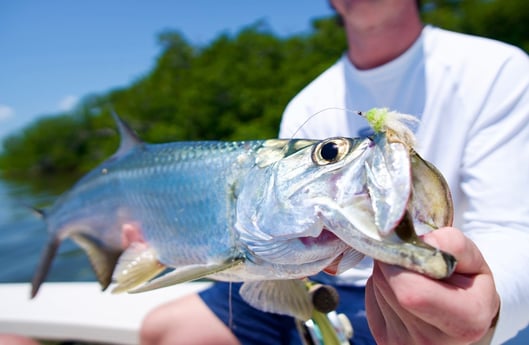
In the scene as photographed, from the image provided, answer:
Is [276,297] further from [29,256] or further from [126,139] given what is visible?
[29,256]

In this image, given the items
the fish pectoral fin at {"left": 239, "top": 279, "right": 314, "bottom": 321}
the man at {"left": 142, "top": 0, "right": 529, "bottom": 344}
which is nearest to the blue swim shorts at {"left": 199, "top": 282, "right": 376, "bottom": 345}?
the man at {"left": 142, "top": 0, "right": 529, "bottom": 344}

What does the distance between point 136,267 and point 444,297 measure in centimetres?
108

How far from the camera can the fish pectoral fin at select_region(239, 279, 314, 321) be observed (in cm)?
130

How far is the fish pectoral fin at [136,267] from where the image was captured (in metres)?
1.44

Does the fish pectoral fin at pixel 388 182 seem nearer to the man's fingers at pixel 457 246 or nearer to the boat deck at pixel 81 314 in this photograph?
the man's fingers at pixel 457 246

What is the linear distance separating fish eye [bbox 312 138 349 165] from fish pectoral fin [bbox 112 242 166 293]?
0.79 m

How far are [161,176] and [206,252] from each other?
43 centimetres

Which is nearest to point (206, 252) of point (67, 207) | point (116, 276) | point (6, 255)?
point (116, 276)

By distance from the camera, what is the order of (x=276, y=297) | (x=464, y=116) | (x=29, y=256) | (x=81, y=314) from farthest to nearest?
(x=29, y=256) → (x=81, y=314) → (x=464, y=116) → (x=276, y=297)

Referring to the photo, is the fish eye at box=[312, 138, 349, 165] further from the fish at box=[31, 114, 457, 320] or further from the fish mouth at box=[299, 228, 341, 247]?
the fish mouth at box=[299, 228, 341, 247]

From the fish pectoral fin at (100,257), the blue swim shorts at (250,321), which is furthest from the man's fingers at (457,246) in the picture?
the fish pectoral fin at (100,257)

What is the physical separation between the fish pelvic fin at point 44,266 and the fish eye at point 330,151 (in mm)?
1763

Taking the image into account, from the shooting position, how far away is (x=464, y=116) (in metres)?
1.76

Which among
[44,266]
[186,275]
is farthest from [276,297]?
[44,266]
